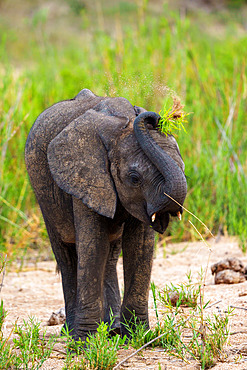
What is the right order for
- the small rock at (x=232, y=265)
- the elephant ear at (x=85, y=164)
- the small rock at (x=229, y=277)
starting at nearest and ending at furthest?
the elephant ear at (x=85, y=164) → the small rock at (x=229, y=277) → the small rock at (x=232, y=265)

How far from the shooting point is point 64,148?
2.81 meters

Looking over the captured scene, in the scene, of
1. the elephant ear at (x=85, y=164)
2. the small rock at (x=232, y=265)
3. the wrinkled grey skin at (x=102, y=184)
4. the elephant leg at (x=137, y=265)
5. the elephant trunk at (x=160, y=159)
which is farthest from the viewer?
the small rock at (x=232, y=265)

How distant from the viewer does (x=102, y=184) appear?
271 cm

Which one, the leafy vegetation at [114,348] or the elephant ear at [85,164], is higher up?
the elephant ear at [85,164]

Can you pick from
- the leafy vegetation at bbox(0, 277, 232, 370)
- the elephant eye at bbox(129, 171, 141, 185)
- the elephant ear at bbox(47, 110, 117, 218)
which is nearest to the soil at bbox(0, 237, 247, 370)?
the leafy vegetation at bbox(0, 277, 232, 370)

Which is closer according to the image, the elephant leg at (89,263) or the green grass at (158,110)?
the elephant leg at (89,263)

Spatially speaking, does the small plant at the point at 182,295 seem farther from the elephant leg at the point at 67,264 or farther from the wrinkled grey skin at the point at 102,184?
the elephant leg at the point at 67,264

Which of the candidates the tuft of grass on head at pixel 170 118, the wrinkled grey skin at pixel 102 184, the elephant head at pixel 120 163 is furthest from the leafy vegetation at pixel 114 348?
the tuft of grass on head at pixel 170 118

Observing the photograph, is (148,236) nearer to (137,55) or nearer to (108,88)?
(108,88)

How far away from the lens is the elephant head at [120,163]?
2.51 metres

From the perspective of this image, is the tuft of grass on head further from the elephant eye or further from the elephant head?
the elephant eye

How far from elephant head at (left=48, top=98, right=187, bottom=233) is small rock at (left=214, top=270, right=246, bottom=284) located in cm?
149

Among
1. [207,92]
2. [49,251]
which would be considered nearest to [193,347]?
[49,251]

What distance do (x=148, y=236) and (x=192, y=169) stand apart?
316 centimetres
